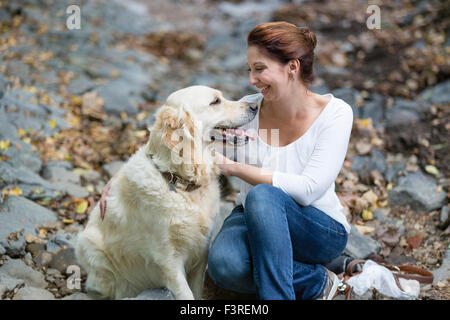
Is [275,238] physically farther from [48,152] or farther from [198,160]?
[48,152]

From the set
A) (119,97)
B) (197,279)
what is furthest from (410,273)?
(119,97)

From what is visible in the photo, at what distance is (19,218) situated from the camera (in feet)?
10.5

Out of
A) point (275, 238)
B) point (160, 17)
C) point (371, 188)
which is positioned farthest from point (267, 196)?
point (160, 17)

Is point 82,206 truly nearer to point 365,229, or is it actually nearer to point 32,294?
point 32,294

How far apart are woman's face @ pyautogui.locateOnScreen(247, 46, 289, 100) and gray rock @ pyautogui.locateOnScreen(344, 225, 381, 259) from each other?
1285 millimetres

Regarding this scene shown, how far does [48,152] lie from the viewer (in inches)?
170

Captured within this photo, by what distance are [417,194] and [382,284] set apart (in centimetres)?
139

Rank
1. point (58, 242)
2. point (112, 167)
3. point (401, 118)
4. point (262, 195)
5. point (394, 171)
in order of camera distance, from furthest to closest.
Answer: point (401, 118)
point (112, 167)
point (394, 171)
point (58, 242)
point (262, 195)

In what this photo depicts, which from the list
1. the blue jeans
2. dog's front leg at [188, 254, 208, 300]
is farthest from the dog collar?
dog's front leg at [188, 254, 208, 300]

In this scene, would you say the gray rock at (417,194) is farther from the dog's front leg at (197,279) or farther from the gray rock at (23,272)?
the gray rock at (23,272)

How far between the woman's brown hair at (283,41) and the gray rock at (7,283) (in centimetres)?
201

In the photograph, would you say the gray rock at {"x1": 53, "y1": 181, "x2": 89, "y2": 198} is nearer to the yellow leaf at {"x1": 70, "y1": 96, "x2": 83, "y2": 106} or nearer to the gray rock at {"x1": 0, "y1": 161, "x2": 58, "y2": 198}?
the gray rock at {"x1": 0, "y1": 161, "x2": 58, "y2": 198}

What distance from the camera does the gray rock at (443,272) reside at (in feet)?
8.95

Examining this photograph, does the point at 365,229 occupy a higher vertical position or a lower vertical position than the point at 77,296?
higher
